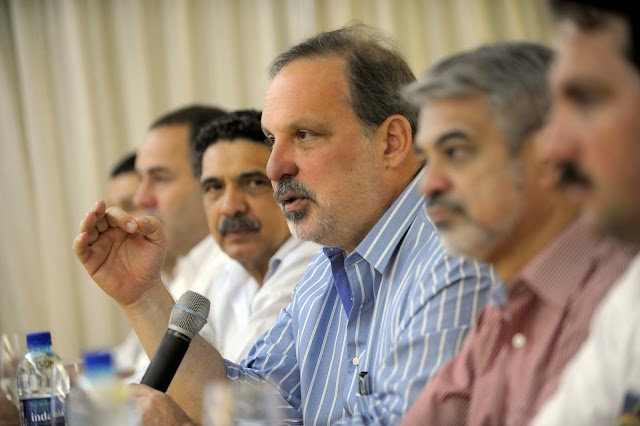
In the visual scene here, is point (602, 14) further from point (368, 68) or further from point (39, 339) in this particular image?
point (39, 339)

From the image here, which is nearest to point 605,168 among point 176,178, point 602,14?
point 602,14

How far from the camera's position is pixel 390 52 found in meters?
2.31

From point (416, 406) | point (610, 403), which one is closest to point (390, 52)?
point (416, 406)

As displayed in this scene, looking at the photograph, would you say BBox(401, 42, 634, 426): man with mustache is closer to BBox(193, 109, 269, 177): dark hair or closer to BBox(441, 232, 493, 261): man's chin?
BBox(441, 232, 493, 261): man's chin

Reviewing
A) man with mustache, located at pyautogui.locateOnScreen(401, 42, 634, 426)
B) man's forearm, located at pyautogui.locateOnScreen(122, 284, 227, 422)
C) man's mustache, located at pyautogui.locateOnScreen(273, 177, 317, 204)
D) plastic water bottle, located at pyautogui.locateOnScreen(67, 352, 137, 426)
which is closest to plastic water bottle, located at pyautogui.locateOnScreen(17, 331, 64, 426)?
man's forearm, located at pyautogui.locateOnScreen(122, 284, 227, 422)

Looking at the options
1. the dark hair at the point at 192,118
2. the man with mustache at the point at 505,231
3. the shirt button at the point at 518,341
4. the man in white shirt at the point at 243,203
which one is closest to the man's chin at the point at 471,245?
the man with mustache at the point at 505,231

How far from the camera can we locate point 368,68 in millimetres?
2260

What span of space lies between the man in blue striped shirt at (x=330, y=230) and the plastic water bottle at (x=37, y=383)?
24 cm

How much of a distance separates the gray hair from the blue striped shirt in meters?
0.44

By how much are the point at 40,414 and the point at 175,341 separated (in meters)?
0.38

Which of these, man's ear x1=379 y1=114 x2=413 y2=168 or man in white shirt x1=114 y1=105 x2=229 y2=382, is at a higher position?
man's ear x1=379 y1=114 x2=413 y2=168

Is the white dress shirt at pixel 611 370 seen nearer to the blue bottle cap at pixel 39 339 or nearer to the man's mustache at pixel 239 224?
the blue bottle cap at pixel 39 339

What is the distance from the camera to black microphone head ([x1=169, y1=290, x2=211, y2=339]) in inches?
71.4

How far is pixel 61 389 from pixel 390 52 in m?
1.11
